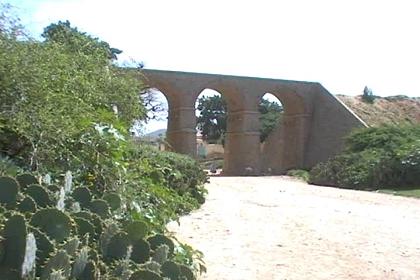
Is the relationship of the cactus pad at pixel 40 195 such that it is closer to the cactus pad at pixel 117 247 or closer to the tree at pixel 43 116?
the cactus pad at pixel 117 247

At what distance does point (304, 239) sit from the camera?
8.64 metres

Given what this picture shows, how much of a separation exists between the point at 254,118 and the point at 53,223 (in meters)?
33.5

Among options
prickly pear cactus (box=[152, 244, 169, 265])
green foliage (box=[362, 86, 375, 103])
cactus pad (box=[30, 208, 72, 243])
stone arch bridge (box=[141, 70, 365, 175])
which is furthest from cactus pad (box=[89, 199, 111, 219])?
green foliage (box=[362, 86, 375, 103])

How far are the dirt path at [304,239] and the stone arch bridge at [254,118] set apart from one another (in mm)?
20727

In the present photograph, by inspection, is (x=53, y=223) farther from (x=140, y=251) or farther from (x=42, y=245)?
(x=140, y=251)

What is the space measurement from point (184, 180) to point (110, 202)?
7.87 m

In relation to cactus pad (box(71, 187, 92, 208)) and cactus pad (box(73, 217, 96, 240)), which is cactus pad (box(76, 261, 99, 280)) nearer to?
cactus pad (box(73, 217, 96, 240))

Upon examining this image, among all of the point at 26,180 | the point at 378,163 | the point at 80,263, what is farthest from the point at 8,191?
the point at 378,163

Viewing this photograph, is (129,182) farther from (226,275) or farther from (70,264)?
(70,264)

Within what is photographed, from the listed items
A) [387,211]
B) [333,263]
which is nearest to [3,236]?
[333,263]

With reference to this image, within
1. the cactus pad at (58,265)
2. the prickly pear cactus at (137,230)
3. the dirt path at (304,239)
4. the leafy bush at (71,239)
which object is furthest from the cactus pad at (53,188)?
the dirt path at (304,239)

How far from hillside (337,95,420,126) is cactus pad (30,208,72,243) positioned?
110 feet

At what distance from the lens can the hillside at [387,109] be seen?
3759cm

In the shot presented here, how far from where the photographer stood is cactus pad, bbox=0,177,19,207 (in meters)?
3.92
